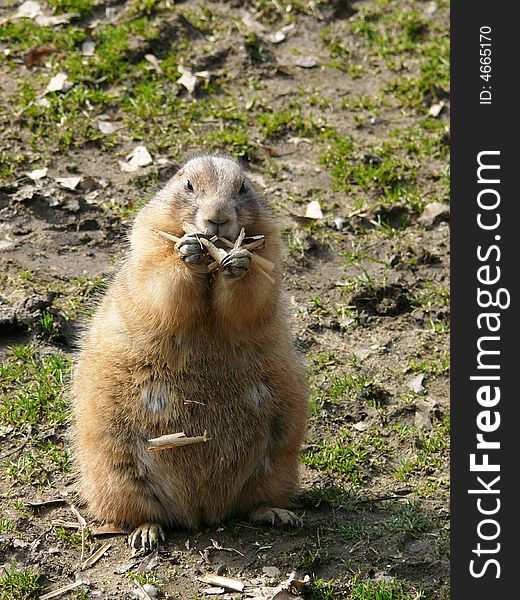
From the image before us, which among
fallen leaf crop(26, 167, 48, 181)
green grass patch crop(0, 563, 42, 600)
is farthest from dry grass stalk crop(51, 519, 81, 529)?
fallen leaf crop(26, 167, 48, 181)

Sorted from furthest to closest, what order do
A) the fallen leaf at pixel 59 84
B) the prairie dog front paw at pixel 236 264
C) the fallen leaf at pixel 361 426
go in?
the fallen leaf at pixel 59 84 → the fallen leaf at pixel 361 426 → the prairie dog front paw at pixel 236 264

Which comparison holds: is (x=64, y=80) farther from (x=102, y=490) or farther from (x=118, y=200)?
(x=102, y=490)

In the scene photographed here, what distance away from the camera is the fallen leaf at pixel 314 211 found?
9.11 metres

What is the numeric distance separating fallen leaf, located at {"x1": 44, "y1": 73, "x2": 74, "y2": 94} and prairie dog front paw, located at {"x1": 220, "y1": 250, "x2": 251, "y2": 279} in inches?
192

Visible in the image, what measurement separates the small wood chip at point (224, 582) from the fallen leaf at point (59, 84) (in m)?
5.61

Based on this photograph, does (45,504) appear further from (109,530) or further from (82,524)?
(109,530)

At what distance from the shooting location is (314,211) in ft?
30.1

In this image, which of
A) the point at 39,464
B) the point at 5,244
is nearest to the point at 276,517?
the point at 39,464

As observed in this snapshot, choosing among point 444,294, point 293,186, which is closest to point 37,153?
point 293,186

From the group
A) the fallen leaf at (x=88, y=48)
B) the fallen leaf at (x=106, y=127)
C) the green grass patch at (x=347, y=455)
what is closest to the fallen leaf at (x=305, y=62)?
the fallen leaf at (x=88, y=48)

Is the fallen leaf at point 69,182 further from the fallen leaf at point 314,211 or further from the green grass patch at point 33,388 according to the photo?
the fallen leaf at point 314,211

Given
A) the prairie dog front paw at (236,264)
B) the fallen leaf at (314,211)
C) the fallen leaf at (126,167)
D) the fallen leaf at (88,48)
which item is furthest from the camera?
the fallen leaf at (88,48)

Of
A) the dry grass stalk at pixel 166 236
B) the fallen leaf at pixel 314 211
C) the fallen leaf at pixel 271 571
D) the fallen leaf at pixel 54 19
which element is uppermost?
the fallen leaf at pixel 54 19

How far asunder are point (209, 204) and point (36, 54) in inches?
203
